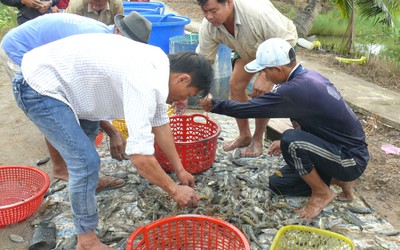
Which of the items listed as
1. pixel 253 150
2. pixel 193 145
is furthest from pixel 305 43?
pixel 193 145

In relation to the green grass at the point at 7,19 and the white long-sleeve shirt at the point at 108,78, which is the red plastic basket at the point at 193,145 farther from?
the green grass at the point at 7,19

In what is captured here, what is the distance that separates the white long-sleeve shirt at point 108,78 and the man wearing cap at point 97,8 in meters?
1.88

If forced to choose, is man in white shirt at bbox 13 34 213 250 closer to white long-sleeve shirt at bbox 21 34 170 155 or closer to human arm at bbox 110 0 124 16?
white long-sleeve shirt at bbox 21 34 170 155

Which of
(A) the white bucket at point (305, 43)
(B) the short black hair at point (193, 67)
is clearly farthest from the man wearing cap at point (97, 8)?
(A) the white bucket at point (305, 43)

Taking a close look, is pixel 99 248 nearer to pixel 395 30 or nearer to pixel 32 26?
pixel 32 26

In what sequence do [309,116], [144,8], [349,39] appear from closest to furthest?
[309,116] → [144,8] → [349,39]

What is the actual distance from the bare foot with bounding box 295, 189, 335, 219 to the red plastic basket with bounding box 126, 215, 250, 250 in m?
0.84

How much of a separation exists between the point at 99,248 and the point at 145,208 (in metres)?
0.60

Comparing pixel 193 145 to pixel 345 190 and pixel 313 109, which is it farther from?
pixel 345 190

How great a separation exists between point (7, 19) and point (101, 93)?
A: 990 centimetres

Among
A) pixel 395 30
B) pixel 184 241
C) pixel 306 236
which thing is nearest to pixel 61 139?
pixel 184 241

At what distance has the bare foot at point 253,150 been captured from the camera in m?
→ 4.03

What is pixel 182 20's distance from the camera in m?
5.92

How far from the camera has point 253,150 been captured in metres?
4.05
